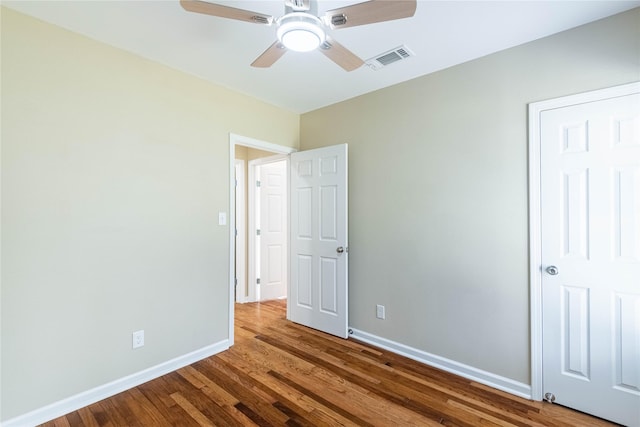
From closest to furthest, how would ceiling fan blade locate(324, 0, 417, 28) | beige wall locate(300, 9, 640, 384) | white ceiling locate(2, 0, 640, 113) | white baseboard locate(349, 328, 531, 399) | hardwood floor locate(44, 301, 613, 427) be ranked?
1. ceiling fan blade locate(324, 0, 417, 28)
2. white ceiling locate(2, 0, 640, 113)
3. hardwood floor locate(44, 301, 613, 427)
4. beige wall locate(300, 9, 640, 384)
5. white baseboard locate(349, 328, 531, 399)

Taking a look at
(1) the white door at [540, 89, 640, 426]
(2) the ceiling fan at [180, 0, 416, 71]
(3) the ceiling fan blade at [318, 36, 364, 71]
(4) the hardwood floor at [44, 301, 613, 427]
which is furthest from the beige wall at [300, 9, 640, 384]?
(2) the ceiling fan at [180, 0, 416, 71]

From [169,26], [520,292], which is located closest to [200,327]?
[169,26]

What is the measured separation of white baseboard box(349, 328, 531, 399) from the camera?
2.13 metres

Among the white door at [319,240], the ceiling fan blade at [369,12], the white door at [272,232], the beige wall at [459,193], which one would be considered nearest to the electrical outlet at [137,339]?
the white door at [319,240]

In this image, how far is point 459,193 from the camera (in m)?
2.41

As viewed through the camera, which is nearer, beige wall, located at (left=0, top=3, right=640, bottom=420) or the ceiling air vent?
beige wall, located at (left=0, top=3, right=640, bottom=420)

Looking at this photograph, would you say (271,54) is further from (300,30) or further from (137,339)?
(137,339)

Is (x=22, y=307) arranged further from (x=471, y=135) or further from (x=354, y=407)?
(x=471, y=135)

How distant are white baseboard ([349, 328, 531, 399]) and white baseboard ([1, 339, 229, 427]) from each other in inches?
59.3

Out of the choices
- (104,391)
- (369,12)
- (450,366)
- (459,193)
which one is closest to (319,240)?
(459,193)

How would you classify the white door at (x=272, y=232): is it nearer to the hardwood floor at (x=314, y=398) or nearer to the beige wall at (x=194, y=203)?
the beige wall at (x=194, y=203)

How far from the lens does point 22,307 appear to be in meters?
1.78

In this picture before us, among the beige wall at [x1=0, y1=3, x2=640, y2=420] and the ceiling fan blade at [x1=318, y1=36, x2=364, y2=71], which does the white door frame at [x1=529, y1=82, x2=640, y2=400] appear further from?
the ceiling fan blade at [x1=318, y1=36, x2=364, y2=71]

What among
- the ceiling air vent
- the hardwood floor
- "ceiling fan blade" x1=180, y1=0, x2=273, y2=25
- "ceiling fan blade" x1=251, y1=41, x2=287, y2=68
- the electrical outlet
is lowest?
the hardwood floor
